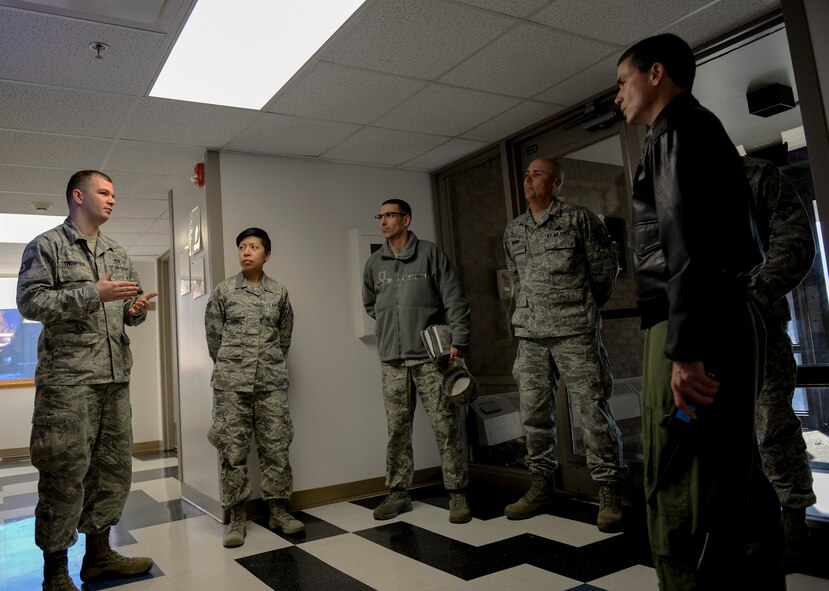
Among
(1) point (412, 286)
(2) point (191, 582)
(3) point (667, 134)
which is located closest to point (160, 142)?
(1) point (412, 286)

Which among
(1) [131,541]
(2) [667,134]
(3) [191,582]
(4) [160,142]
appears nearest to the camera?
(2) [667,134]

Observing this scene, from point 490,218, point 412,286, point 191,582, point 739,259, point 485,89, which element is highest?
point 485,89

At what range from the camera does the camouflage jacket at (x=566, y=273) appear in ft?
9.39

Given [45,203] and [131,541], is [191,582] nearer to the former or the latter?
[131,541]

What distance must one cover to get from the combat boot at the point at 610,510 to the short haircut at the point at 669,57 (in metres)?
1.93

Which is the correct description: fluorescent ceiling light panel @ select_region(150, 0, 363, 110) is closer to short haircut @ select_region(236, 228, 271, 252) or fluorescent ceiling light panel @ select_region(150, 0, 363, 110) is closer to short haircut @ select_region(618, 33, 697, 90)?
short haircut @ select_region(236, 228, 271, 252)

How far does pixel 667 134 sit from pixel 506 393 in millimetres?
2868

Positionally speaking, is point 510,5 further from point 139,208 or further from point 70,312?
point 139,208

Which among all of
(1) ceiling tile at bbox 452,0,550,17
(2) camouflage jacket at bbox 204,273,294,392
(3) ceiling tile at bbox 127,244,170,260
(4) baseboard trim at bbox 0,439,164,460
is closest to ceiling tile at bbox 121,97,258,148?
(2) camouflage jacket at bbox 204,273,294,392

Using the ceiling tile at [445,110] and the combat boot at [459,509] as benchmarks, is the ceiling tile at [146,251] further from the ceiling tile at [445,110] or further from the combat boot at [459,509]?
the combat boot at [459,509]

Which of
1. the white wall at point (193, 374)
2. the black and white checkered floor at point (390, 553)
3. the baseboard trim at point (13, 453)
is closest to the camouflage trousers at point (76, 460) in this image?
the black and white checkered floor at point (390, 553)

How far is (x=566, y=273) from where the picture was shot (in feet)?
9.54

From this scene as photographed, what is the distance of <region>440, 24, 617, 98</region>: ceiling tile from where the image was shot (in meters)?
2.66

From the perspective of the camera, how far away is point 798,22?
7.39ft
